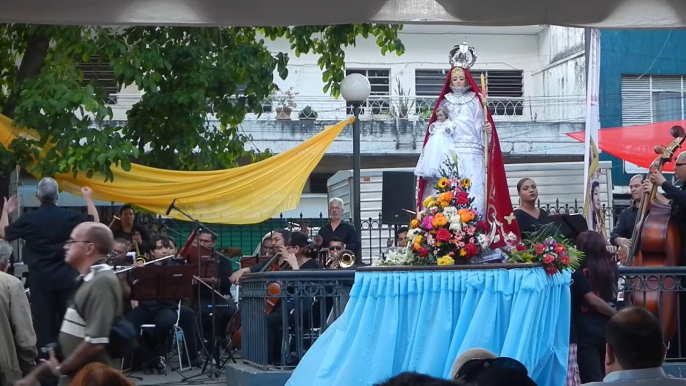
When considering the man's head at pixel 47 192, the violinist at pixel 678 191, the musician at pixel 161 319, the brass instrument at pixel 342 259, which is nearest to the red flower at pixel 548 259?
the violinist at pixel 678 191

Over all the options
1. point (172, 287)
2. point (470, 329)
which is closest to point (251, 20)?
point (470, 329)

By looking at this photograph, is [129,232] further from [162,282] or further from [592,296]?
[592,296]

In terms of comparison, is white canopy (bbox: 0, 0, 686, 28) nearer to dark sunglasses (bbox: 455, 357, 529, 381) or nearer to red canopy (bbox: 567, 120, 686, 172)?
dark sunglasses (bbox: 455, 357, 529, 381)

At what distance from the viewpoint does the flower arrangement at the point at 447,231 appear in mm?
8953

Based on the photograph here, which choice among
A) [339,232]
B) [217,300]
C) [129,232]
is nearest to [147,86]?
[129,232]

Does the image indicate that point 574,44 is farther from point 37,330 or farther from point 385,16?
point 385,16

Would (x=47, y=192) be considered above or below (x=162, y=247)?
above

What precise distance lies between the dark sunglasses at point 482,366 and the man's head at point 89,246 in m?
2.07

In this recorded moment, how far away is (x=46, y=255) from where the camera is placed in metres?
10.3

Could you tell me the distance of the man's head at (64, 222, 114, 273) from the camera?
5.61 m

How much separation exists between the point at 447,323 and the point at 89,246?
3842 millimetres

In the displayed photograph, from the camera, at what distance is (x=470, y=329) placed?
27.9 ft

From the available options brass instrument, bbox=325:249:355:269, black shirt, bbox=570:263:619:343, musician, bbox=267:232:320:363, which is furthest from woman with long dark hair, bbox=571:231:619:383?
brass instrument, bbox=325:249:355:269

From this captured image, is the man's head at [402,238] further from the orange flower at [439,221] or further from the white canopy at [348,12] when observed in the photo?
the white canopy at [348,12]
